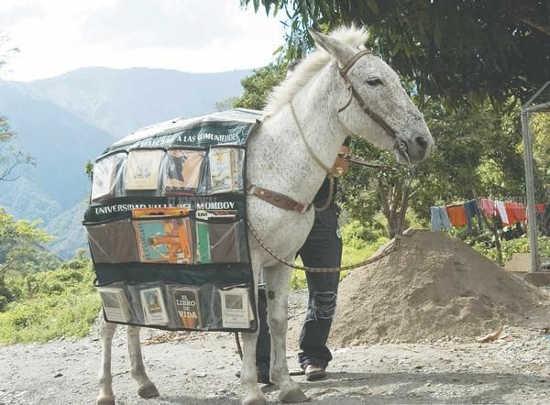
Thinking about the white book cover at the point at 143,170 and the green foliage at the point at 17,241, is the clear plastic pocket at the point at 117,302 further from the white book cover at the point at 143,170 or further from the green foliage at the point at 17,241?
the green foliage at the point at 17,241

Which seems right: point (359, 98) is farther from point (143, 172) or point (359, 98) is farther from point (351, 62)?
point (143, 172)

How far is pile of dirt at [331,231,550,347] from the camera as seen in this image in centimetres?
617

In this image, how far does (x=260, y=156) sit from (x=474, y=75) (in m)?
2.81

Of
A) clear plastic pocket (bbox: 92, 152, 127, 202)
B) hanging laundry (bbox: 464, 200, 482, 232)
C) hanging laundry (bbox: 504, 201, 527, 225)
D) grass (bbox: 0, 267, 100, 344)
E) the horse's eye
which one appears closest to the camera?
the horse's eye

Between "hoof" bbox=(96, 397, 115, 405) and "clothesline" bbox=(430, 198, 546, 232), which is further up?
"clothesline" bbox=(430, 198, 546, 232)

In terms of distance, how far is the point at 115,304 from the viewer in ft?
14.5

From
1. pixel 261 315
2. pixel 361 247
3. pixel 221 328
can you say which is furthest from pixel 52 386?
pixel 361 247

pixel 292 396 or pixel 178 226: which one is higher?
pixel 178 226

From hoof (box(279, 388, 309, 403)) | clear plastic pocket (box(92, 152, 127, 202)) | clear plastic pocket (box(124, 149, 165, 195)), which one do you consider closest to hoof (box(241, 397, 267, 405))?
hoof (box(279, 388, 309, 403))

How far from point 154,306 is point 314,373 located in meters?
1.38

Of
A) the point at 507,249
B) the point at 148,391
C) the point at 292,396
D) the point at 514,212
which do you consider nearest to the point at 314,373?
the point at 292,396

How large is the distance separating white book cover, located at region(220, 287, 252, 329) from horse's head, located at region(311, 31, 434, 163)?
1.17 metres

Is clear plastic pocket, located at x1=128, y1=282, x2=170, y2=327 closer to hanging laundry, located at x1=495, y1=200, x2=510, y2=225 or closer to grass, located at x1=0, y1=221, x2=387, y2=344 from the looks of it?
grass, located at x1=0, y1=221, x2=387, y2=344

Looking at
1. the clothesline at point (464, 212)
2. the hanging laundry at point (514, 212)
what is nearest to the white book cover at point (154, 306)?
the clothesline at point (464, 212)
